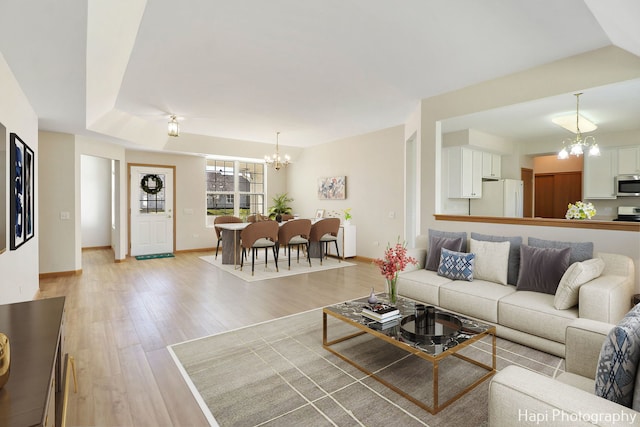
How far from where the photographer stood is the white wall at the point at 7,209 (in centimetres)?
256

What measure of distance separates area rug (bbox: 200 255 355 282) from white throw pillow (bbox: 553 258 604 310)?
3.78 m

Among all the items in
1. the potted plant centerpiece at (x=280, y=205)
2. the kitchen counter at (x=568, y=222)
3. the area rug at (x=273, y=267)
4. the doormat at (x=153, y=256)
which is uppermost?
the potted plant centerpiece at (x=280, y=205)

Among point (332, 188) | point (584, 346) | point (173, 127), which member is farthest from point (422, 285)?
point (332, 188)

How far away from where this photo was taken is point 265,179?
9.35 m

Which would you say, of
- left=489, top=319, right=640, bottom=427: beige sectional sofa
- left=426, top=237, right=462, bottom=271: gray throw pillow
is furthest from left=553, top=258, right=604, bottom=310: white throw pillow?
left=489, top=319, right=640, bottom=427: beige sectional sofa

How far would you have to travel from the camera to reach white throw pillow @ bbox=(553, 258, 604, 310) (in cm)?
259

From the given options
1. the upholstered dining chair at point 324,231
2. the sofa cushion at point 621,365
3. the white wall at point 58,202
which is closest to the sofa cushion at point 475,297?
the sofa cushion at point 621,365

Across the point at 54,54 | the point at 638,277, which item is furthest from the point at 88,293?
the point at 638,277

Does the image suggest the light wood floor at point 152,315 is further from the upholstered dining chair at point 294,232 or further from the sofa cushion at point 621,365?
the sofa cushion at point 621,365

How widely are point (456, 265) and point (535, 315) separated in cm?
92

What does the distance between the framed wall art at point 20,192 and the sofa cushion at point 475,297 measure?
3928 mm

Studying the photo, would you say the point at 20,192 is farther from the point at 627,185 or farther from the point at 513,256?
the point at 627,185

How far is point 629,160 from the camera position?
18.5ft

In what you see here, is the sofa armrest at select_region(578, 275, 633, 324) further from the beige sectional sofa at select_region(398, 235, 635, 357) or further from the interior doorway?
the interior doorway
